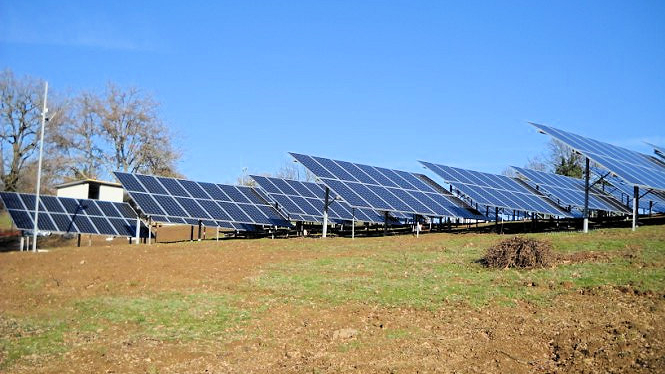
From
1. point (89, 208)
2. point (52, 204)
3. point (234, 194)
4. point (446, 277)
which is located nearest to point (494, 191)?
point (234, 194)

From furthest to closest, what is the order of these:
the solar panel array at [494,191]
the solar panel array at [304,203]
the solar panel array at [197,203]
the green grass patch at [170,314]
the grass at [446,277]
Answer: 1. the solar panel array at [304,203]
2. the solar panel array at [494,191]
3. the solar panel array at [197,203]
4. the grass at [446,277]
5. the green grass patch at [170,314]

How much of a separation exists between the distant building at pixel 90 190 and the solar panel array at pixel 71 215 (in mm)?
7921

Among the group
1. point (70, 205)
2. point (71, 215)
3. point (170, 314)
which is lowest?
point (170, 314)

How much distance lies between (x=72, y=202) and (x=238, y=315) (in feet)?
74.0

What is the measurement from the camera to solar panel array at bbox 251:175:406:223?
1587 inches

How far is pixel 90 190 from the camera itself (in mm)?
44500

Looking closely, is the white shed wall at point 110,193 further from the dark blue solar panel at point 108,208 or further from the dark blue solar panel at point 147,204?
the dark blue solar panel at point 147,204

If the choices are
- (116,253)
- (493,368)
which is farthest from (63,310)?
(493,368)

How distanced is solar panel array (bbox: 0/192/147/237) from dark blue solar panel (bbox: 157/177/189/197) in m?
2.48

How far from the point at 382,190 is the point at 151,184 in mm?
13379

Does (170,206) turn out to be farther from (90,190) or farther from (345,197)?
(90,190)

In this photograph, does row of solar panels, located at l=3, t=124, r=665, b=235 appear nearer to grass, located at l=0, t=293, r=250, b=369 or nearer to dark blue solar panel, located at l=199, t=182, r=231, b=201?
dark blue solar panel, located at l=199, t=182, r=231, b=201

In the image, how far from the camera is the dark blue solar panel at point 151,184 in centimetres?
3588

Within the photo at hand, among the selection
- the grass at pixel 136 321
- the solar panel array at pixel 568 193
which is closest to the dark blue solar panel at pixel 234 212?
the grass at pixel 136 321
